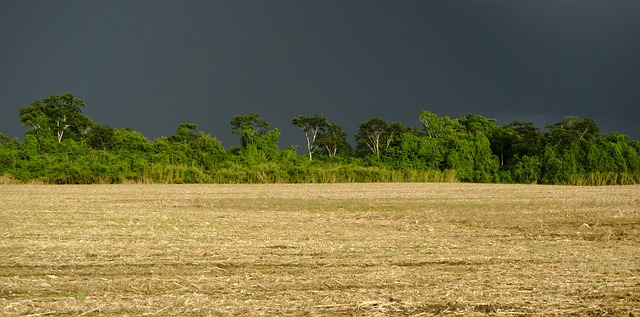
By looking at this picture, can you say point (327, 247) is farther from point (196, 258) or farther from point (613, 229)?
point (613, 229)

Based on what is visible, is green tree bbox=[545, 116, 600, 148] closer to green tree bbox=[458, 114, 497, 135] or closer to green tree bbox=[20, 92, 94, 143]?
green tree bbox=[458, 114, 497, 135]

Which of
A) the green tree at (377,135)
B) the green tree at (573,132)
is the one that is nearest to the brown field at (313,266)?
the green tree at (573,132)

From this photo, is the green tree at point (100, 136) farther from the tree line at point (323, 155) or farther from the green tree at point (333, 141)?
the green tree at point (333, 141)

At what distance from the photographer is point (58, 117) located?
70.4 metres

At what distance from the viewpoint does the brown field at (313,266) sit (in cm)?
648

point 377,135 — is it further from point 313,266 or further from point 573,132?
point 313,266

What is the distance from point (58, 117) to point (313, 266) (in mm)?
69579

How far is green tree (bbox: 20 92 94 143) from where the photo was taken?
6850cm

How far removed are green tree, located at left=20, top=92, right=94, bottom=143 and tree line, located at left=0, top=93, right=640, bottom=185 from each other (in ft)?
0.39

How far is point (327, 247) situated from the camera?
11.3 m

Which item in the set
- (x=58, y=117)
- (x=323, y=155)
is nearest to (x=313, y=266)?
(x=323, y=155)

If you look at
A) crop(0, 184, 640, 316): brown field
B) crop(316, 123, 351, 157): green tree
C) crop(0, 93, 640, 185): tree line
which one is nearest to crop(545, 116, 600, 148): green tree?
crop(0, 93, 640, 185): tree line

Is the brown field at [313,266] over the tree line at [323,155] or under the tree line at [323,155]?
under

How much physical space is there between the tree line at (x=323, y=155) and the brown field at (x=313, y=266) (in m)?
33.7
